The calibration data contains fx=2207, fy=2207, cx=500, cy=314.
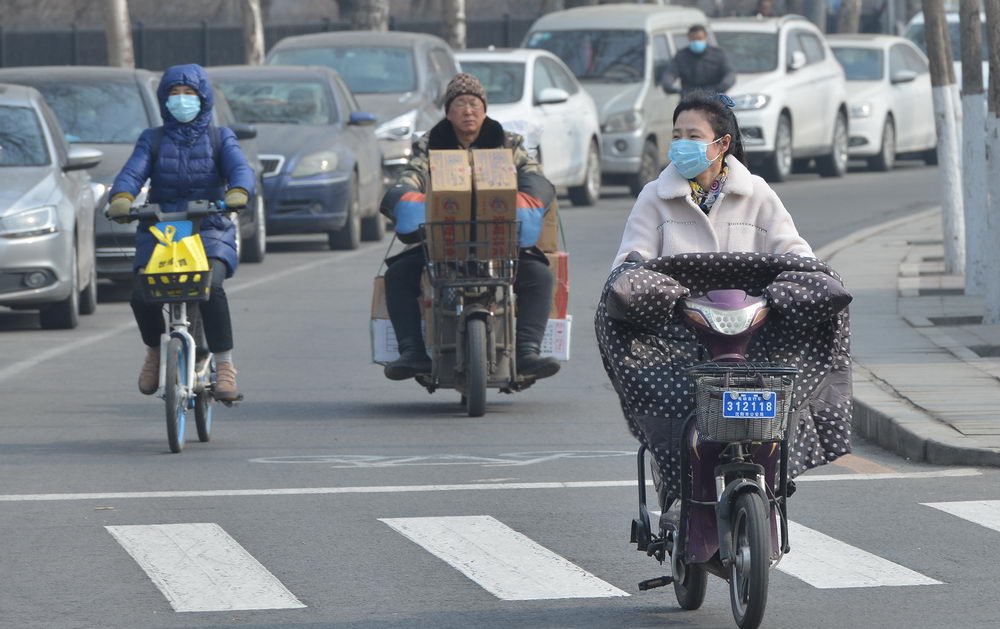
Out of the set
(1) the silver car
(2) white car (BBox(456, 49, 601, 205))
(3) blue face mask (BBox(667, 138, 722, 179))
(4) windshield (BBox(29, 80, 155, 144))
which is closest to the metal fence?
(2) white car (BBox(456, 49, 601, 205))

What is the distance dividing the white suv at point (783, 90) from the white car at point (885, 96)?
727mm

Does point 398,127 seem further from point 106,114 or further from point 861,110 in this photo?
point 861,110

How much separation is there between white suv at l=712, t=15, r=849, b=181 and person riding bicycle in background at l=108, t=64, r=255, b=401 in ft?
58.0

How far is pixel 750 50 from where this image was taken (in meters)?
29.1

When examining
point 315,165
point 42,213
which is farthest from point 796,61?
point 42,213

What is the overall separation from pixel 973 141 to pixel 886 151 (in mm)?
16266

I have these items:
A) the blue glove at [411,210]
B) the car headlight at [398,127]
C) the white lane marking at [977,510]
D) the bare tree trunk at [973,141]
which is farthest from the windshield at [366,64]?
the white lane marking at [977,510]

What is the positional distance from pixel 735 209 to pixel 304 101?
615 inches

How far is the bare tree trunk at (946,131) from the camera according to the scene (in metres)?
17.0

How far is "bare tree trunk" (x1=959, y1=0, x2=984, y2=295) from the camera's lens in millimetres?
15375

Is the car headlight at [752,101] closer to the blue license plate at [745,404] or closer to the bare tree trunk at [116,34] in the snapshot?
the bare tree trunk at [116,34]

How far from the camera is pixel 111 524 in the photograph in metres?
8.39

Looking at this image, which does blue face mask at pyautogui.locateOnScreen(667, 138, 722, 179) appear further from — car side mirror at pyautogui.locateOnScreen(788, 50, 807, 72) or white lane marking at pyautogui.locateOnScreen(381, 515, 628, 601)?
car side mirror at pyautogui.locateOnScreen(788, 50, 807, 72)

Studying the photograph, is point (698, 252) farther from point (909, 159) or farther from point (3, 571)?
point (909, 159)
